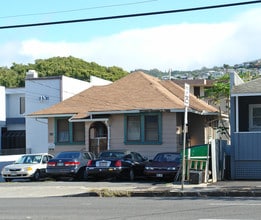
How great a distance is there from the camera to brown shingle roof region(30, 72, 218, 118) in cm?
3038

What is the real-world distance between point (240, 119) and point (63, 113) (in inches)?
429

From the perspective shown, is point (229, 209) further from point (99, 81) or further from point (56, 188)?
point (99, 81)

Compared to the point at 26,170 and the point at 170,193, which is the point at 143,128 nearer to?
the point at 26,170

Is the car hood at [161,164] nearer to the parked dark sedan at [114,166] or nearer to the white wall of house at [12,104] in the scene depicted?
the parked dark sedan at [114,166]

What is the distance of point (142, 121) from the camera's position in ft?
98.7

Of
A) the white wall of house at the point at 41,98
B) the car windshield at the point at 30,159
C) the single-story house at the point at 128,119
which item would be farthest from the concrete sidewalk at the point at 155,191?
the white wall of house at the point at 41,98

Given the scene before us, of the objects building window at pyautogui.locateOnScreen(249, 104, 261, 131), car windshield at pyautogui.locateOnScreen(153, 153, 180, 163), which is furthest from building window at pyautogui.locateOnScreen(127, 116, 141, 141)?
building window at pyautogui.locateOnScreen(249, 104, 261, 131)

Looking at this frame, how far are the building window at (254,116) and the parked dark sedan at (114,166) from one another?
18.7ft

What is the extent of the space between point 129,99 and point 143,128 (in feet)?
8.13

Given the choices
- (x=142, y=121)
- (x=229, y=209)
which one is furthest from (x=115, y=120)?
(x=229, y=209)

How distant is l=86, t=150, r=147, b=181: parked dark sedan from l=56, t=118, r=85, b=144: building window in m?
6.62

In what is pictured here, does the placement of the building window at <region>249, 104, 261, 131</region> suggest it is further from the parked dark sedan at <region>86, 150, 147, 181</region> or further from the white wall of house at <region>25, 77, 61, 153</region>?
the white wall of house at <region>25, 77, 61, 153</region>

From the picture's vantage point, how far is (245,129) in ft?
85.0

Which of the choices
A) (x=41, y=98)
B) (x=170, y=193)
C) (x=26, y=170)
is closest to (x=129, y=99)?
(x=26, y=170)
